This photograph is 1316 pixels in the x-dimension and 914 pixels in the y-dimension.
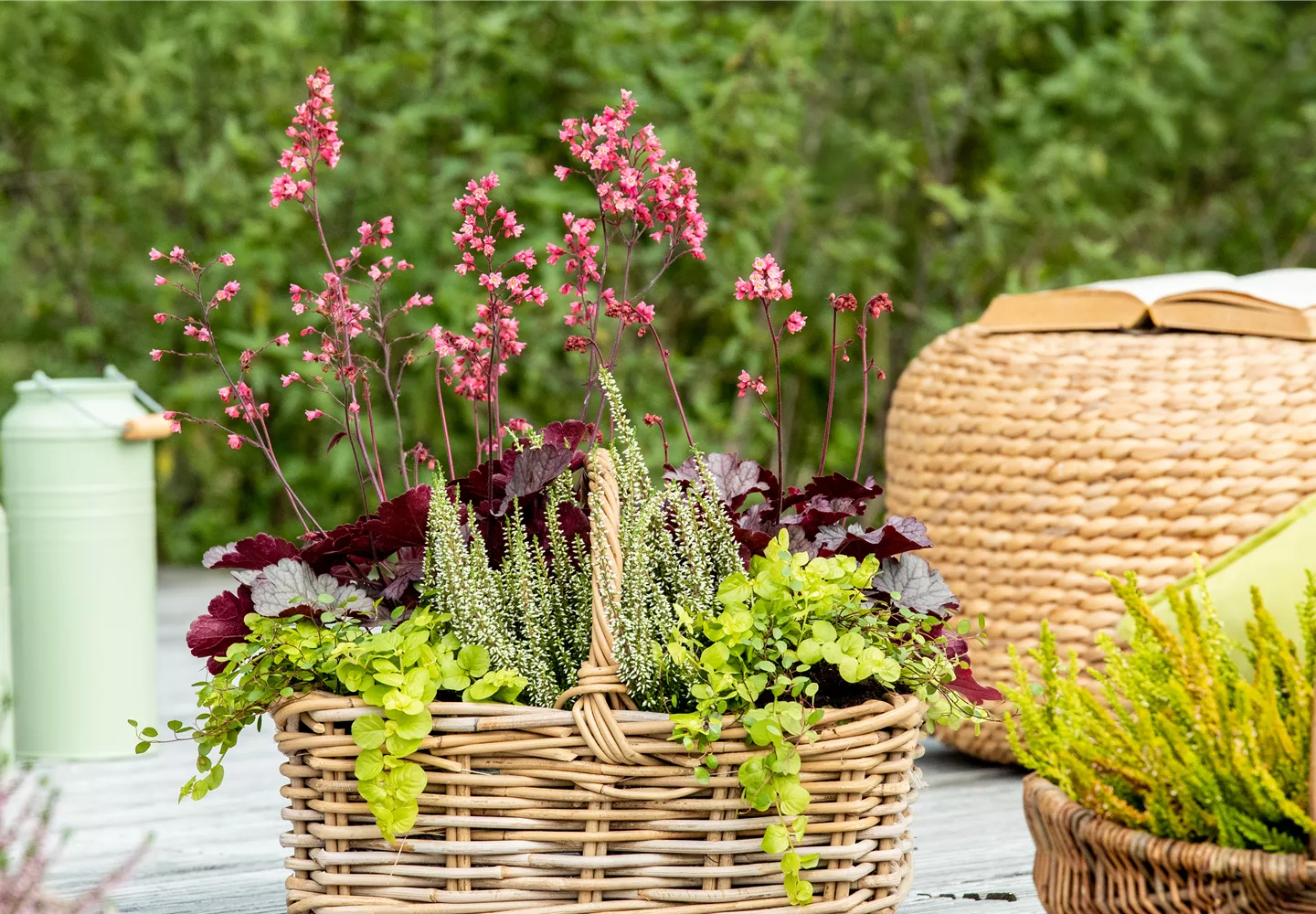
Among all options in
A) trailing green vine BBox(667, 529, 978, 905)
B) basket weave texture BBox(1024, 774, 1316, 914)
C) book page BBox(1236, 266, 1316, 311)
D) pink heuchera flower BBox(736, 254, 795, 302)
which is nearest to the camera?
basket weave texture BBox(1024, 774, 1316, 914)

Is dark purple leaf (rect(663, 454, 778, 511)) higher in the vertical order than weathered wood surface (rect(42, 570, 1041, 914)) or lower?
higher

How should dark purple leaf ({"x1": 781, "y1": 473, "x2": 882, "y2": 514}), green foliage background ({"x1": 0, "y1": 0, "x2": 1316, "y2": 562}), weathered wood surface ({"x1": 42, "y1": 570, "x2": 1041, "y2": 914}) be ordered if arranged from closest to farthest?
1. dark purple leaf ({"x1": 781, "y1": 473, "x2": 882, "y2": 514})
2. weathered wood surface ({"x1": 42, "y1": 570, "x2": 1041, "y2": 914})
3. green foliage background ({"x1": 0, "y1": 0, "x2": 1316, "y2": 562})

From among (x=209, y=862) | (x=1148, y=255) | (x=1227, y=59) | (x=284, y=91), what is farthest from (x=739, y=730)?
(x=1227, y=59)

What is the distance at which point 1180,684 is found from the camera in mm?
917

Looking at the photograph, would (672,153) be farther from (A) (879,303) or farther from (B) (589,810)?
(B) (589,810)

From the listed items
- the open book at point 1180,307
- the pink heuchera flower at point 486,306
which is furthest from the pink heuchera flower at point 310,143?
the open book at point 1180,307

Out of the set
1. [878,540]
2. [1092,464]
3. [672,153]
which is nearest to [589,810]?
[878,540]

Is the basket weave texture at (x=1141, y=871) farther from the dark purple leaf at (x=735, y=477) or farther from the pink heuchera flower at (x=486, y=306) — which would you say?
the pink heuchera flower at (x=486, y=306)

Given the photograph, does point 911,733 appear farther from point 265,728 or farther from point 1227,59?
point 1227,59

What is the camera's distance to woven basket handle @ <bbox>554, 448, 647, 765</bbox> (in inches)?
44.7

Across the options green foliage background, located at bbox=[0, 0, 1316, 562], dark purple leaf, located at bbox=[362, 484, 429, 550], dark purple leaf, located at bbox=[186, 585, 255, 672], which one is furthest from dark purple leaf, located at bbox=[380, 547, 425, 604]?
green foliage background, located at bbox=[0, 0, 1316, 562]

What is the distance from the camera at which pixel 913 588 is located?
1.30 metres

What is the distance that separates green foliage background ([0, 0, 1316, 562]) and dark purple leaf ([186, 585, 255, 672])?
238cm

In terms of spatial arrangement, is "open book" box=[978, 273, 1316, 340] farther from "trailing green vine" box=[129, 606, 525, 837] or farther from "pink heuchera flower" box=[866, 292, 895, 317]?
"trailing green vine" box=[129, 606, 525, 837]
